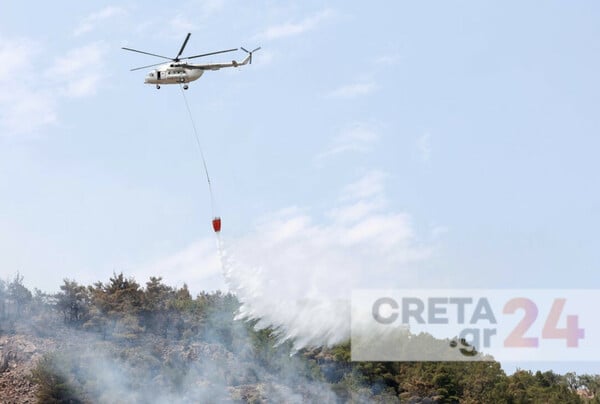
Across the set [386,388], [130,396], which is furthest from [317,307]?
[130,396]

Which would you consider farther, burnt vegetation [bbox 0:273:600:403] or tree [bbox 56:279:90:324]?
tree [bbox 56:279:90:324]

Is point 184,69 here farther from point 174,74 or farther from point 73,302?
point 73,302

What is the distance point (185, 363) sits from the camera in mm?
77938

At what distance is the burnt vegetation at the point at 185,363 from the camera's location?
242 ft

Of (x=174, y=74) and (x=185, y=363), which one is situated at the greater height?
(x=174, y=74)

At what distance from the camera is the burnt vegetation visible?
7362cm

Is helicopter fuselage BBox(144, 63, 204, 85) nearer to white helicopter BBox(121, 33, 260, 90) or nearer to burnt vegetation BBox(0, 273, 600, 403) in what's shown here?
white helicopter BBox(121, 33, 260, 90)

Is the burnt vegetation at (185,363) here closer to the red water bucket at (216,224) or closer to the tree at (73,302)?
the tree at (73,302)

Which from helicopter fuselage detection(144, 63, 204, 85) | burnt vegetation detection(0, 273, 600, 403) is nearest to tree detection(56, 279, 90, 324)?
burnt vegetation detection(0, 273, 600, 403)

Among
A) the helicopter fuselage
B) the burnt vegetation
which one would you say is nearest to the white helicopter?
the helicopter fuselage

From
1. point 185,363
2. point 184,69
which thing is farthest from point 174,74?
point 185,363

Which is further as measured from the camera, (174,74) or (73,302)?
(73,302)

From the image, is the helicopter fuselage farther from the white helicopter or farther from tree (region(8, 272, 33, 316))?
tree (region(8, 272, 33, 316))

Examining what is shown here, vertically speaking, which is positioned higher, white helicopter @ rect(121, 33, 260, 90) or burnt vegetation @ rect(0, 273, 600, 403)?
white helicopter @ rect(121, 33, 260, 90)
